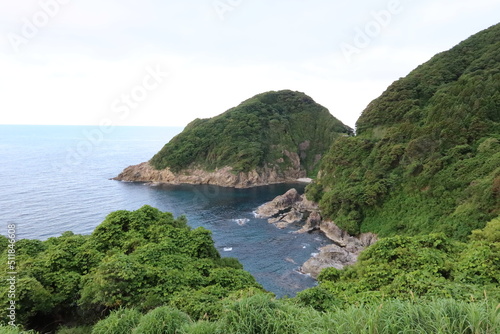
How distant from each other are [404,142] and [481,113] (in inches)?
499

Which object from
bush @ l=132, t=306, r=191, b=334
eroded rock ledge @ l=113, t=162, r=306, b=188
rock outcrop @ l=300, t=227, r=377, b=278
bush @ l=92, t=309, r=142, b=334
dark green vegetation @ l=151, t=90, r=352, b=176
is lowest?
rock outcrop @ l=300, t=227, r=377, b=278

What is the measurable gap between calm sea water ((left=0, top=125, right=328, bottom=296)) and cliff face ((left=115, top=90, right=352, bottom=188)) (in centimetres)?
753

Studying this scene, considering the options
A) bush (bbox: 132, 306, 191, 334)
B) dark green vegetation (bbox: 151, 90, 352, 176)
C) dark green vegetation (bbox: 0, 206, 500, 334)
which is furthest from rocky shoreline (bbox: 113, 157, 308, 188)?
bush (bbox: 132, 306, 191, 334)

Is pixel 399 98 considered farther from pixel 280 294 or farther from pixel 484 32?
pixel 280 294

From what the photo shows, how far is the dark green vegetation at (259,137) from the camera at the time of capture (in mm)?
100750

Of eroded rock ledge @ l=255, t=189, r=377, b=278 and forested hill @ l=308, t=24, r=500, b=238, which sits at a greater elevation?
forested hill @ l=308, t=24, r=500, b=238

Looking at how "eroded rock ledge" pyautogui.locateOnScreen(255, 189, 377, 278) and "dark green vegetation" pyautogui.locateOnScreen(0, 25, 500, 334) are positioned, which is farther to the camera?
"eroded rock ledge" pyautogui.locateOnScreen(255, 189, 377, 278)

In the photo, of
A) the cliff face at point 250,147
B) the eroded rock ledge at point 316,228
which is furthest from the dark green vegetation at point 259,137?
the eroded rock ledge at point 316,228


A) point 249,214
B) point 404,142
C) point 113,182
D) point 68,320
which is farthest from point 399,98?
point 113,182

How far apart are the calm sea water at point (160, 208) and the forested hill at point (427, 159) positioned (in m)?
11.7

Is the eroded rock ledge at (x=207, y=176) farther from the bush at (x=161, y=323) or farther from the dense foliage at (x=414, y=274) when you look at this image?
the bush at (x=161, y=323)

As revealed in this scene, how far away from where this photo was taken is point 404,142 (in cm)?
5597

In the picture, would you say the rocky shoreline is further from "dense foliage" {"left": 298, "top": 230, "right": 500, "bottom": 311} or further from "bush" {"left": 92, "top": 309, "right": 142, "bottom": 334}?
"bush" {"left": 92, "top": 309, "right": 142, "bottom": 334}

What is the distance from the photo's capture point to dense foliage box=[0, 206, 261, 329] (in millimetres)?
14609
